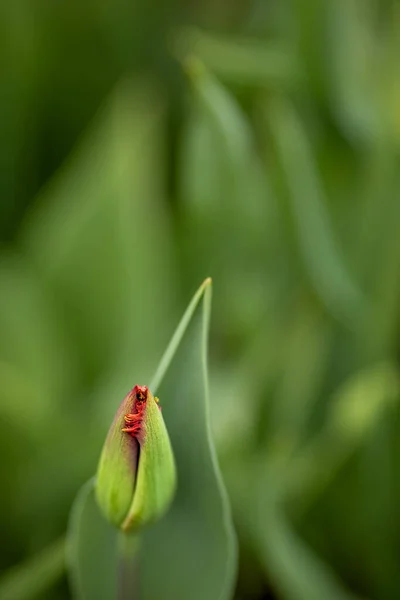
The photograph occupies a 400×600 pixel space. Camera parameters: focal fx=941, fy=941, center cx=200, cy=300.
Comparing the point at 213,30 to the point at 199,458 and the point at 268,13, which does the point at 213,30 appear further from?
the point at 199,458

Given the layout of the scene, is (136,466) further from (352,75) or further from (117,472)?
(352,75)

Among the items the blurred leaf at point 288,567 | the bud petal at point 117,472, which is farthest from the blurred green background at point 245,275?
the bud petal at point 117,472

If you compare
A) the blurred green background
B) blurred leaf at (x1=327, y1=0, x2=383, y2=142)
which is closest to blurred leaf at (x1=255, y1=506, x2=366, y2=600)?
the blurred green background

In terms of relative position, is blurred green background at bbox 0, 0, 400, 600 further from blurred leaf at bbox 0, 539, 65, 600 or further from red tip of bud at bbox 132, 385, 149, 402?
red tip of bud at bbox 132, 385, 149, 402

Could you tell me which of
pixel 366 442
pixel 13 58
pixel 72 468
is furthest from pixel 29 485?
pixel 13 58

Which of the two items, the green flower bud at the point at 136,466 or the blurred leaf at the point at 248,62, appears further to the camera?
the blurred leaf at the point at 248,62

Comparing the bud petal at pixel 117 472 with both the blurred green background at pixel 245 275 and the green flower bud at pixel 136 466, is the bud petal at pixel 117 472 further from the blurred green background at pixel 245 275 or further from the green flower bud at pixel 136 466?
the blurred green background at pixel 245 275

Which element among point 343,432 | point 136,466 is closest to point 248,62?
point 343,432
